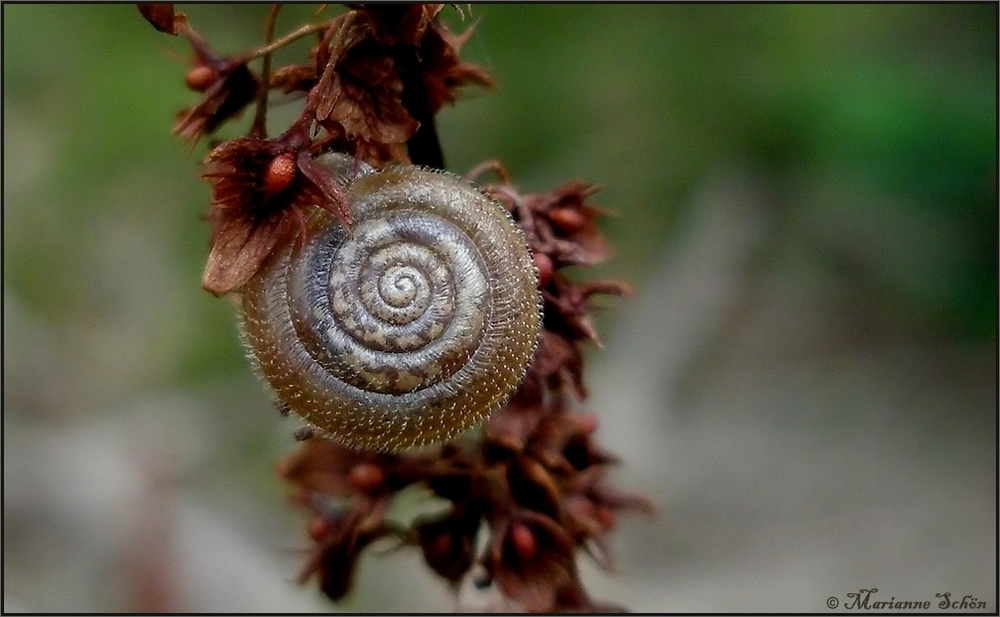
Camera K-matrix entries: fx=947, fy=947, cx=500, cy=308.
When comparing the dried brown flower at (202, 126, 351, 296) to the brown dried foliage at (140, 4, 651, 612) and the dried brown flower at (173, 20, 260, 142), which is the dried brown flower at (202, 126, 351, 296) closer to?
the brown dried foliage at (140, 4, 651, 612)

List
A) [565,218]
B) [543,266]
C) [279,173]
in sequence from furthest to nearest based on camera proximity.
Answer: [565,218]
[543,266]
[279,173]

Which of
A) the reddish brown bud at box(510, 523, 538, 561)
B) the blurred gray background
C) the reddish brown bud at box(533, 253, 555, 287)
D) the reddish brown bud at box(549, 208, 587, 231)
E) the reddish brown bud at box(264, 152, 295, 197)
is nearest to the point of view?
the reddish brown bud at box(264, 152, 295, 197)

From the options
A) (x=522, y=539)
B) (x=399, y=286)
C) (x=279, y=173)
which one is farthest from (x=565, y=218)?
(x=522, y=539)

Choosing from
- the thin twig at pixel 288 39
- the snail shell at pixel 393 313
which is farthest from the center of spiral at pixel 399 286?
the thin twig at pixel 288 39

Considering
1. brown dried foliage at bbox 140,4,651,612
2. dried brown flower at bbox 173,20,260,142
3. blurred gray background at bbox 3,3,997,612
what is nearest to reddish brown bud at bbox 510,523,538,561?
brown dried foliage at bbox 140,4,651,612

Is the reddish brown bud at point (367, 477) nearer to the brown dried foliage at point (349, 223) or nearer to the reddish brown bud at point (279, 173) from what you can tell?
the brown dried foliage at point (349, 223)

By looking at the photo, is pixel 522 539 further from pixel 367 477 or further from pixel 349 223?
pixel 349 223

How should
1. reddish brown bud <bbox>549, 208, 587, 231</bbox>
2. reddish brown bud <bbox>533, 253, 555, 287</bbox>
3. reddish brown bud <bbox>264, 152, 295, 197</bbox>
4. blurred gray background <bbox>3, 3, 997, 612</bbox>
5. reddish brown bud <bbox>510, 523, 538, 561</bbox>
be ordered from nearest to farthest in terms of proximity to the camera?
reddish brown bud <bbox>264, 152, 295, 197</bbox>
reddish brown bud <bbox>533, 253, 555, 287</bbox>
reddish brown bud <bbox>549, 208, 587, 231</bbox>
reddish brown bud <bbox>510, 523, 538, 561</bbox>
blurred gray background <bbox>3, 3, 997, 612</bbox>
